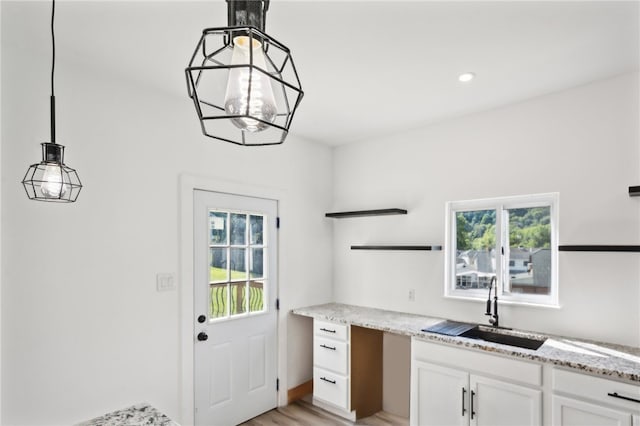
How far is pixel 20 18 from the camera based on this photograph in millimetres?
1794

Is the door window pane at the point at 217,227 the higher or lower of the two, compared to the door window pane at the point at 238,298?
higher

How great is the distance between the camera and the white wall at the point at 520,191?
93.9 inches

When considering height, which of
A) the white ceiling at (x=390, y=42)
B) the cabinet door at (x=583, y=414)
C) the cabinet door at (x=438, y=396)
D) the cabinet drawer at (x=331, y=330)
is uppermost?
the white ceiling at (x=390, y=42)

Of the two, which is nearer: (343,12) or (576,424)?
(343,12)

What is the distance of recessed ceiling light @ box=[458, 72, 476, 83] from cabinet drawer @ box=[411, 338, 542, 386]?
176 cm

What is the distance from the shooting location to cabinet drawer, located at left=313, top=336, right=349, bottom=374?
123 inches

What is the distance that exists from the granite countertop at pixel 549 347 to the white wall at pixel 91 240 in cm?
142

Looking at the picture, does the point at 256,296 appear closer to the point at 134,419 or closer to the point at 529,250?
the point at 134,419

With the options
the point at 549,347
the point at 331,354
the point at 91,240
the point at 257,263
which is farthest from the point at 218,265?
the point at 549,347

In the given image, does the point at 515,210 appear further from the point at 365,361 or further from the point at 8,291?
the point at 8,291

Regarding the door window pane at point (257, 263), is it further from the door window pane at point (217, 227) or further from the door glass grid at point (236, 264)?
the door window pane at point (217, 227)

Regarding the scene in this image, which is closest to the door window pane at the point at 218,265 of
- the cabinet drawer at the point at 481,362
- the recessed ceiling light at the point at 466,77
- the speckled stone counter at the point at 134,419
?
the speckled stone counter at the point at 134,419

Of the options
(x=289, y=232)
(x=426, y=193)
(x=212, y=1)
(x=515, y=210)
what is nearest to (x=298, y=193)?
(x=289, y=232)

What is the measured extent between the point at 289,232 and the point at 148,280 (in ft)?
4.47
